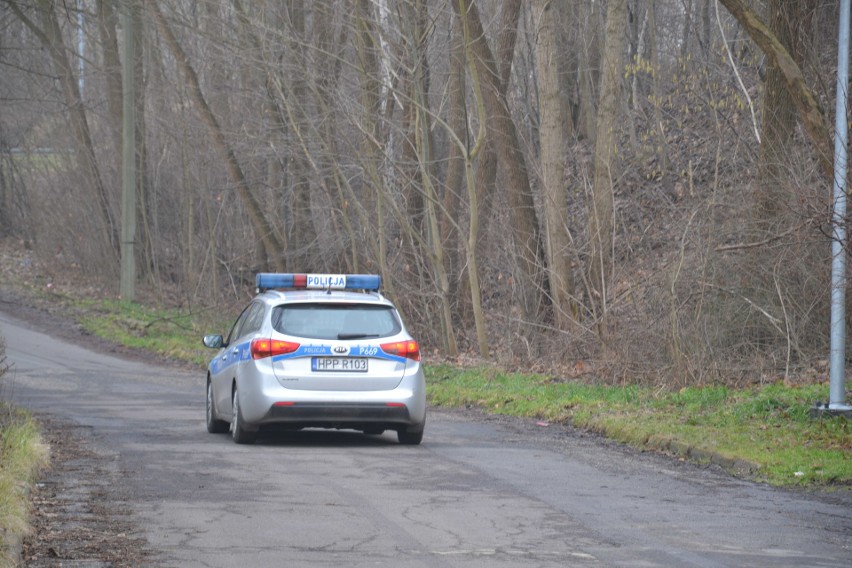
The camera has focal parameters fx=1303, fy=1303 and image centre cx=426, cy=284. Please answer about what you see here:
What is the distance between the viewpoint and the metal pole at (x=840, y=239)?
1362 cm

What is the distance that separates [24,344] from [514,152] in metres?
11.2

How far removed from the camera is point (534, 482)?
11070mm

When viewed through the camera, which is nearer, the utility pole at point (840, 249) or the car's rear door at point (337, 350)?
the car's rear door at point (337, 350)

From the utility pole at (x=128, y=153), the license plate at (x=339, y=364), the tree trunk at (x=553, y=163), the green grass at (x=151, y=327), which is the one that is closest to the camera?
the license plate at (x=339, y=364)

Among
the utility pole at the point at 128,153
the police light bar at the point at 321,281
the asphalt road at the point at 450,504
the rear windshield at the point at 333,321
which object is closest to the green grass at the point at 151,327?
the utility pole at the point at 128,153

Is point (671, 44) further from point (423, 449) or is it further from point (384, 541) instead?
point (384, 541)

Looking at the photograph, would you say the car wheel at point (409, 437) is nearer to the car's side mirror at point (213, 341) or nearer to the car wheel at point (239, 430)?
the car wheel at point (239, 430)

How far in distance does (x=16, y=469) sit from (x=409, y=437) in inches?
195

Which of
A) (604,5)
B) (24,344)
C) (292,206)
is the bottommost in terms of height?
(24,344)

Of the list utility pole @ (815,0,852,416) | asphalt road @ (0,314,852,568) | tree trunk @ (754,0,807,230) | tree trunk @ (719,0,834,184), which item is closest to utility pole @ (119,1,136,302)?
tree trunk @ (754,0,807,230)

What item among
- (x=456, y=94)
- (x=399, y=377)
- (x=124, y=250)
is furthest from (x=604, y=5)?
(x=399, y=377)

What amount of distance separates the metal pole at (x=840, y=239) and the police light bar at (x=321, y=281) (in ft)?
16.1

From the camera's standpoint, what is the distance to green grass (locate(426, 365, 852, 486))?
40.0ft

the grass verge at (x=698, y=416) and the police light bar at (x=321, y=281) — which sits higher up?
the police light bar at (x=321, y=281)
